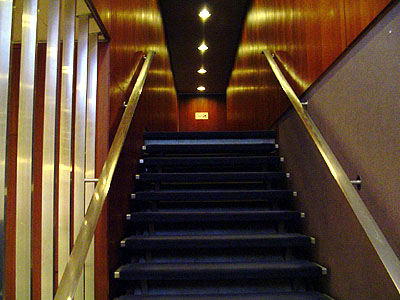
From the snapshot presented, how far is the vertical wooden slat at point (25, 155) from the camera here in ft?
5.03

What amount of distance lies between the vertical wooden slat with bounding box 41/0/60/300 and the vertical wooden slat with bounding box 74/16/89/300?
1.43 ft

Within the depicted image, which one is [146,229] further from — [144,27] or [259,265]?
[144,27]

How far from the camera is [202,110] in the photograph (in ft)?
39.1

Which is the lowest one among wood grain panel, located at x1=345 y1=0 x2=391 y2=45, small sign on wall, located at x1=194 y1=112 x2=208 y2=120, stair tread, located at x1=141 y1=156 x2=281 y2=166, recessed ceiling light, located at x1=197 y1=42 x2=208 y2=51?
stair tread, located at x1=141 y1=156 x2=281 y2=166

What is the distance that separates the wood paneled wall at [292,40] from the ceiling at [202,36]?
0.42 meters

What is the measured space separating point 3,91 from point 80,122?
973 millimetres

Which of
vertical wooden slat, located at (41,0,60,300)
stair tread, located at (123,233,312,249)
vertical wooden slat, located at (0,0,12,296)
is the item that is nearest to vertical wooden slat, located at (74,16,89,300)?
vertical wooden slat, located at (41,0,60,300)

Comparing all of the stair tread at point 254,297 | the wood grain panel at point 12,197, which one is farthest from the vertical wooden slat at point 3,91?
the wood grain panel at point 12,197

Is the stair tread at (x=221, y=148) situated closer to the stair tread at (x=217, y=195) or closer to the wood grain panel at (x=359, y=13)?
the stair tread at (x=217, y=195)

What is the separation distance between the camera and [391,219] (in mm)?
1695

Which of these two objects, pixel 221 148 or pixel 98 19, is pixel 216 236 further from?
pixel 98 19

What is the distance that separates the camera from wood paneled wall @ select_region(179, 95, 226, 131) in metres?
11.8

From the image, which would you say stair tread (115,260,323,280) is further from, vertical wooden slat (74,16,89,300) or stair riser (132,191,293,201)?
stair riser (132,191,293,201)

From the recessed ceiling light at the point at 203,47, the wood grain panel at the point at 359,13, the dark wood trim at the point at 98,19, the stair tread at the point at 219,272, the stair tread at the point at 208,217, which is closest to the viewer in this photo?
the wood grain panel at the point at 359,13
